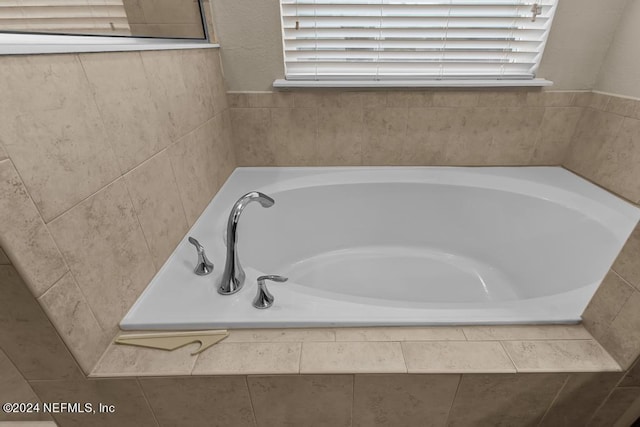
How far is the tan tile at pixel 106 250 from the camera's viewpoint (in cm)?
57

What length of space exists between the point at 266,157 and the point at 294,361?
107 centimetres

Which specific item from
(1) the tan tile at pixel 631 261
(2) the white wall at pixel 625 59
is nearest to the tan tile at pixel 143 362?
(1) the tan tile at pixel 631 261

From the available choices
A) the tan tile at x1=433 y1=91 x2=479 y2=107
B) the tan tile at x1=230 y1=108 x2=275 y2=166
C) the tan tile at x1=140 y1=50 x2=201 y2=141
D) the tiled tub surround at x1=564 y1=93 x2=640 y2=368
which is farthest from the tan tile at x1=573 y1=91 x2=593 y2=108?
the tan tile at x1=140 y1=50 x2=201 y2=141

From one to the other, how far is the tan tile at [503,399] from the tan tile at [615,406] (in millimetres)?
141

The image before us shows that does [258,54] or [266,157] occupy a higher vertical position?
[258,54]

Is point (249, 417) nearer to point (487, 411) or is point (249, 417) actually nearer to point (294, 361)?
point (294, 361)

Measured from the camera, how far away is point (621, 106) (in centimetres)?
116

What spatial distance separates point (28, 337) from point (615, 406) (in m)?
1.27

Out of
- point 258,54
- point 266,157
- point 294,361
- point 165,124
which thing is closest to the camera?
point 294,361

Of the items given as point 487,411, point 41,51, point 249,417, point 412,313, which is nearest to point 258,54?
point 41,51

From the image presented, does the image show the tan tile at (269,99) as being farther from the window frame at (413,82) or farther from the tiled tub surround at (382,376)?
the tiled tub surround at (382,376)

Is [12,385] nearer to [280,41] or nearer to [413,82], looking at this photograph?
[280,41]

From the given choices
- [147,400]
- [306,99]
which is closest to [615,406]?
[147,400]

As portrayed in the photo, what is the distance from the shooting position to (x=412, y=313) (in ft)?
2.30
